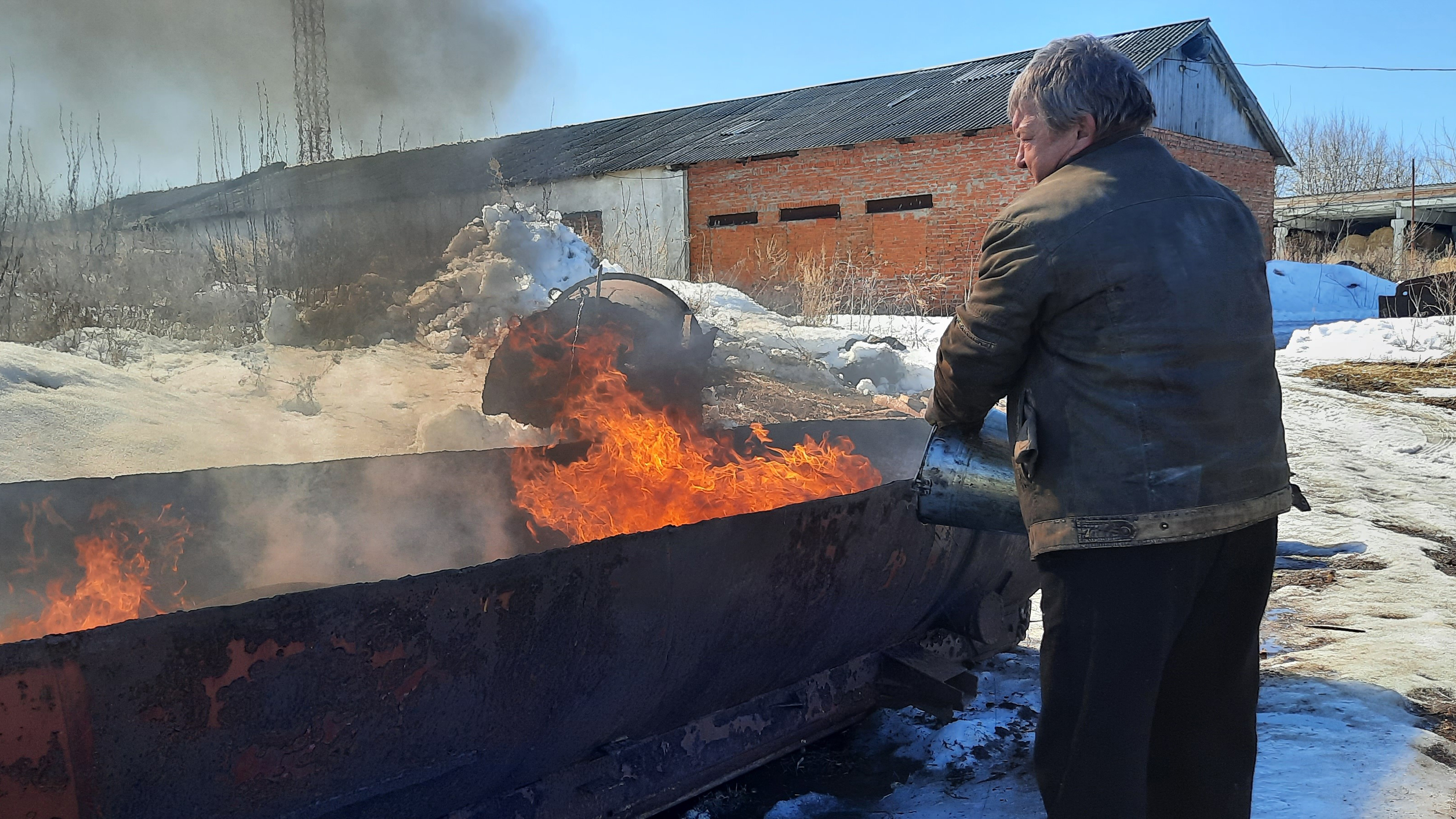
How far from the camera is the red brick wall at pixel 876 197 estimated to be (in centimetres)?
1767

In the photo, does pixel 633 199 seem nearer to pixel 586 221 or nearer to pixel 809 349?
pixel 586 221

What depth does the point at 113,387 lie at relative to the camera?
609cm

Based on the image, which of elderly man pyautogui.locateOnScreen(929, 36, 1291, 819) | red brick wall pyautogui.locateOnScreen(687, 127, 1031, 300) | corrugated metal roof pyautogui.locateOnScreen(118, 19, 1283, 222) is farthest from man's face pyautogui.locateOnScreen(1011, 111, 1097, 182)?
red brick wall pyautogui.locateOnScreen(687, 127, 1031, 300)

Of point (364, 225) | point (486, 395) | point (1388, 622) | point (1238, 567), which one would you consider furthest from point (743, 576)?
point (364, 225)

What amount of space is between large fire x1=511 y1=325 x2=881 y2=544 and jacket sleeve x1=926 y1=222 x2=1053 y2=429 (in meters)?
1.40

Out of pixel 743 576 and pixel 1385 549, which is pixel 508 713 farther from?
pixel 1385 549

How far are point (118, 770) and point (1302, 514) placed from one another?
709 cm

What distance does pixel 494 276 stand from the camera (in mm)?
8977

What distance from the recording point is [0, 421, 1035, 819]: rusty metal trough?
1.57m

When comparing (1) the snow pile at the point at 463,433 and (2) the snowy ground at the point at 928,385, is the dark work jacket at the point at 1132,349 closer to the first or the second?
(2) the snowy ground at the point at 928,385

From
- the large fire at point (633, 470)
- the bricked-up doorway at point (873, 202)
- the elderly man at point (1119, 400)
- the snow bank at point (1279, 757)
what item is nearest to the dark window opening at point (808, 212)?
the bricked-up doorway at point (873, 202)

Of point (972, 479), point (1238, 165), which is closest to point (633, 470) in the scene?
point (972, 479)

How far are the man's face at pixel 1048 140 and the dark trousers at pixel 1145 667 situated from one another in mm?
952

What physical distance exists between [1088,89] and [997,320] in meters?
0.59
